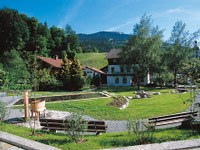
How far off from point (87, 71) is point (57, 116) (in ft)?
126

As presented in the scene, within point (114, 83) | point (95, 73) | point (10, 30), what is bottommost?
point (114, 83)

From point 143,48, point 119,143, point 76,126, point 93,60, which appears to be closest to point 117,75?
point 143,48

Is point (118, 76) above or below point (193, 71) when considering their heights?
above

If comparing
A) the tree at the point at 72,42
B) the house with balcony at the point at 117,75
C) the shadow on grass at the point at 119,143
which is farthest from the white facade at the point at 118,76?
the shadow on grass at the point at 119,143

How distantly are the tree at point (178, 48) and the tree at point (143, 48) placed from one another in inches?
121

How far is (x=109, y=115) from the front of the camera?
16047 mm

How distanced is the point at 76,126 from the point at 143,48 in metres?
33.1

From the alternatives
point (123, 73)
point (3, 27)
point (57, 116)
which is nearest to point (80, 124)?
point (57, 116)

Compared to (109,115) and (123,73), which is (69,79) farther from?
(109,115)

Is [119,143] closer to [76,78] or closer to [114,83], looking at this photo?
[76,78]

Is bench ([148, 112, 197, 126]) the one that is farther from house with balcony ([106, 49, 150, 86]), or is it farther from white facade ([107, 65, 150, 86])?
house with balcony ([106, 49, 150, 86])

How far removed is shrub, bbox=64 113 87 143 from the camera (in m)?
7.58

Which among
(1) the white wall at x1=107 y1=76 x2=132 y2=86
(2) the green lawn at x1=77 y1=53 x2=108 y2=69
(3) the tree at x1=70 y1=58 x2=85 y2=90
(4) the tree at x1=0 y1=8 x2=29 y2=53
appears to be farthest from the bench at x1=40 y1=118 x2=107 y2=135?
(2) the green lawn at x1=77 y1=53 x2=108 y2=69

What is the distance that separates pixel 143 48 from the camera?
128ft
